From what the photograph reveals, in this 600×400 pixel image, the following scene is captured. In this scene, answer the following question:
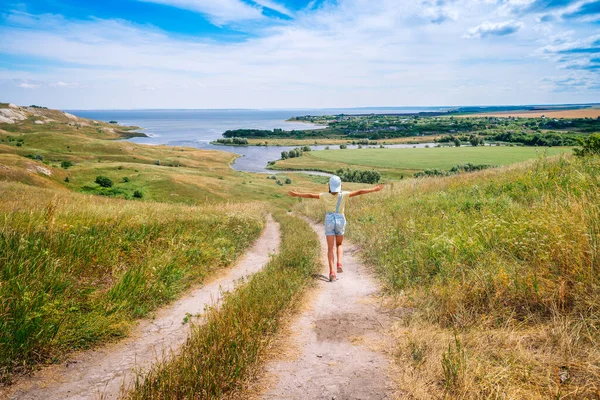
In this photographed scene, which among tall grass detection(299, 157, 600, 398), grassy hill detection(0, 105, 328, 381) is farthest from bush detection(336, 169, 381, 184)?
tall grass detection(299, 157, 600, 398)

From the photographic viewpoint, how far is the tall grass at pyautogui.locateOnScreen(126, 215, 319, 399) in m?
3.61

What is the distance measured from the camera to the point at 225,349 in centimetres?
423

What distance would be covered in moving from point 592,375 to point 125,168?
239 feet

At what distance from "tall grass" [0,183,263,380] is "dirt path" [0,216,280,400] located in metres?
0.26

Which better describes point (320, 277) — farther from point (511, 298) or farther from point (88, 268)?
point (88, 268)

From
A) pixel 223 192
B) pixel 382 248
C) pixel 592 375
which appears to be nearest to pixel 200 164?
pixel 223 192

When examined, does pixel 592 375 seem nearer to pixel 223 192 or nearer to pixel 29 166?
pixel 223 192

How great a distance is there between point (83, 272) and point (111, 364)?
3034 mm

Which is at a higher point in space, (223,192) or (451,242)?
(451,242)

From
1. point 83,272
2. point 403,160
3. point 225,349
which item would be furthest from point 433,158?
point 225,349

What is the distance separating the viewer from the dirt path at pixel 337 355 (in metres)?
3.86

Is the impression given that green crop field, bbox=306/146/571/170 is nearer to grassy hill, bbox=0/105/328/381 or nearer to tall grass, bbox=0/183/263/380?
grassy hill, bbox=0/105/328/381

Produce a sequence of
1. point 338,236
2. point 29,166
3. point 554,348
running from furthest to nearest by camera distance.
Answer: point 29,166, point 338,236, point 554,348

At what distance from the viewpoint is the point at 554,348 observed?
157 inches
